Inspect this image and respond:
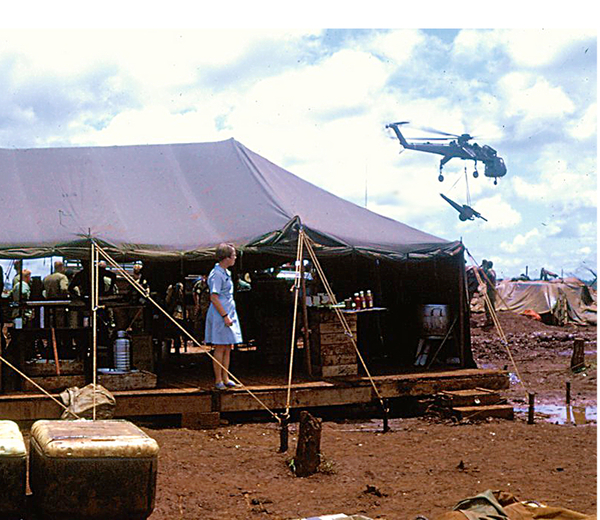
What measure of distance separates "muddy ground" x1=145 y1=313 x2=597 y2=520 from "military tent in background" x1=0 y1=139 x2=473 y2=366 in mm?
1920

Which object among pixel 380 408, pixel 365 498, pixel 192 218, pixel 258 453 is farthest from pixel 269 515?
pixel 192 218

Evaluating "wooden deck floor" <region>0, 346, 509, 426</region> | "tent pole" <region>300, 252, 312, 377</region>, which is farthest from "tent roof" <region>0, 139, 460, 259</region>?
"wooden deck floor" <region>0, 346, 509, 426</region>

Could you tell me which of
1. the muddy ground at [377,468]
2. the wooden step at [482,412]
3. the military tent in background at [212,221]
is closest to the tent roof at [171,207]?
the military tent in background at [212,221]

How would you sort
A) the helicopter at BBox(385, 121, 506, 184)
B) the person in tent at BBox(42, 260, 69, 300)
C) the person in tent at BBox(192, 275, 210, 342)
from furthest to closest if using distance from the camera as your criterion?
the helicopter at BBox(385, 121, 506, 184), the person in tent at BBox(192, 275, 210, 342), the person in tent at BBox(42, 260, 69, 300)

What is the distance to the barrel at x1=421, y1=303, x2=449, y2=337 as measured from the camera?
32.4 feet

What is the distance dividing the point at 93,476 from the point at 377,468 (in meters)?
3.08

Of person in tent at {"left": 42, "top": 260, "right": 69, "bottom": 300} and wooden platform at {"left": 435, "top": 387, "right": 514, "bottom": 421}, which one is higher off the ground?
person in tent at {"left": 42, "top": 260, "right": 69, "bottom": 300}

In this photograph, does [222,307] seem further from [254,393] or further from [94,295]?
[94,295]

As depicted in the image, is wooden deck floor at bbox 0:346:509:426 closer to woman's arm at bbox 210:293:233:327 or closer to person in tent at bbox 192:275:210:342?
woman's arm at bbox 210:293:233:327

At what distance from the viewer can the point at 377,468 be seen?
20.3 feet

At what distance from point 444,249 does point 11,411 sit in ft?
16.6

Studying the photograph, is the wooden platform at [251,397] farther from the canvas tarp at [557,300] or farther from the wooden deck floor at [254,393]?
the canvas tarp at [557,300]

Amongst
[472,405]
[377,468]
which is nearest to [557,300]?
[472,405]

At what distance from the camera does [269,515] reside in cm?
498
